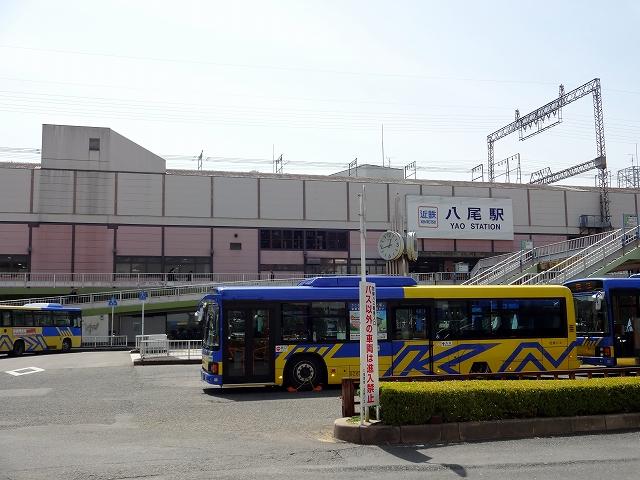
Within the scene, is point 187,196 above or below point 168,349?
above

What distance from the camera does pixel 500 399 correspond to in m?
10.7

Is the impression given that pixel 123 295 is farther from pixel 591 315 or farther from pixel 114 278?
pixel 591 315

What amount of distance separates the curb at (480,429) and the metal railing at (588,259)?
19.7 meters

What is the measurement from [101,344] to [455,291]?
28095mm

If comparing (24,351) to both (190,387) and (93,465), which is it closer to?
(190,387)

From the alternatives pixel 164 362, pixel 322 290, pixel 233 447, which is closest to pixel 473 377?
pixel 233 447

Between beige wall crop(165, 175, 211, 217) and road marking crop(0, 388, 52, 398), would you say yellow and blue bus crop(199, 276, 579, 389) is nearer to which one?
road marking crop(0, 388, 52, 398)

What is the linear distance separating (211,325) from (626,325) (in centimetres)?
1209

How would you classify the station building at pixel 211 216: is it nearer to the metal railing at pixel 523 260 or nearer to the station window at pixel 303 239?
the station window at pixel 303 239

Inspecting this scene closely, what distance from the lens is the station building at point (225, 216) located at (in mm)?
47031

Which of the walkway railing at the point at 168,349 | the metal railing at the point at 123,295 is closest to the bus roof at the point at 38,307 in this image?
the metal railing at the point at 123,295

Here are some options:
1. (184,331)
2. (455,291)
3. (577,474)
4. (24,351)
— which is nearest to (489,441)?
(577,474)

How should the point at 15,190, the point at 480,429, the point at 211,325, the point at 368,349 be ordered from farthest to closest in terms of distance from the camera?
1. the point at 15,190
2. the point at 211,325
3. the point at 368,349
4. the point at 480,429

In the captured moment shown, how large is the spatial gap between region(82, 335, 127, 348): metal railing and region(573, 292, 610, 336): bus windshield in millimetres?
28539
